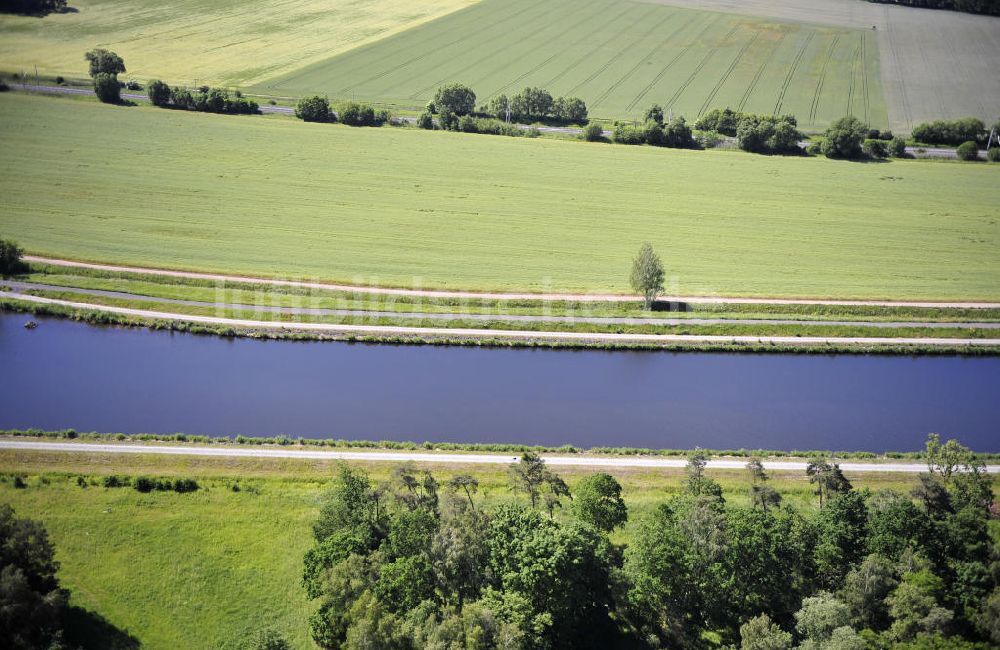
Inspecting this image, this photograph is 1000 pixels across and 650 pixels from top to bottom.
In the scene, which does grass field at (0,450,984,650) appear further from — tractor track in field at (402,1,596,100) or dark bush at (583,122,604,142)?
tractor track in field at (402,1,596,100)

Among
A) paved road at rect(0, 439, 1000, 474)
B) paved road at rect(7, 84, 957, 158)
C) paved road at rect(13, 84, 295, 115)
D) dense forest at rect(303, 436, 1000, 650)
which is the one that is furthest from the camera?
paved road at rect(13, 84, 295, 115)

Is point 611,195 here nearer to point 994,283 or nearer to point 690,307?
point 690,307

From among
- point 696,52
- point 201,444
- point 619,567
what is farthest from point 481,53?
point 619,567

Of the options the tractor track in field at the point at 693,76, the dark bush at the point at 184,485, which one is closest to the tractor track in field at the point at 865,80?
the tractor track in field at the point at 693,76

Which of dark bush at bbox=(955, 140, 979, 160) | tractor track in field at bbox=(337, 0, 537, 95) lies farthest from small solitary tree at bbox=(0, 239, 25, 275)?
dark bush at bbox=(955, 140, 979, 160)

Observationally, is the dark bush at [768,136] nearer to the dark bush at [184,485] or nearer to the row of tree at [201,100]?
the row of tree at [201,100]

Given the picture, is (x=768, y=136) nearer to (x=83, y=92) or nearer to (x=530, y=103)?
(x=530, y=103)
